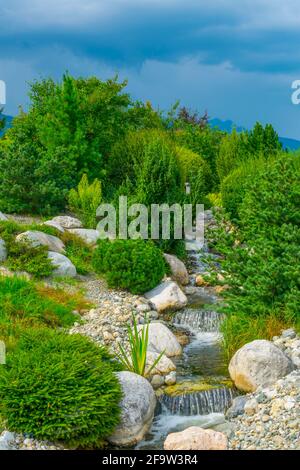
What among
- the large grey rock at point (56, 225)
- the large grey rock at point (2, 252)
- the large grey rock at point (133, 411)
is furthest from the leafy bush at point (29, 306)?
the large grey rock at point (56, 225)

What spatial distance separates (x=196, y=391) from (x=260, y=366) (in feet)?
3.08

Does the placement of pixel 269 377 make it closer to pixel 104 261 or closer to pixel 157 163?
pixel 104 261

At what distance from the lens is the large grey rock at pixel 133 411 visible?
7.30 m

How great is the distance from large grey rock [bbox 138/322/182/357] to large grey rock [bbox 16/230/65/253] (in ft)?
13.3

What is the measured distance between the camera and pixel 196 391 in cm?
855

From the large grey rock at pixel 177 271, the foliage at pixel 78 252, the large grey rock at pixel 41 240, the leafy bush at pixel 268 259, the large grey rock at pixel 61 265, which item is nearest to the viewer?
the leafy bush at pixel 268 259

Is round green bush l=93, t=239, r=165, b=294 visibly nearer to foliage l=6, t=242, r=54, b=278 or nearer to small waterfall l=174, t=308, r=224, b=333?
small waterfall l=174, t=308, r=224, b=333

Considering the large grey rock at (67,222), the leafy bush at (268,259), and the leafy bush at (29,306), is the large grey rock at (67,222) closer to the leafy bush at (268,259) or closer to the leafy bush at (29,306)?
the leafy bush at (29,306)

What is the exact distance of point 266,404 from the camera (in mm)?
7648

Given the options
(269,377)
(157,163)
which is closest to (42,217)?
(157,163)

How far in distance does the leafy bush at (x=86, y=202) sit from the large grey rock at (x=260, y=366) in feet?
30.9

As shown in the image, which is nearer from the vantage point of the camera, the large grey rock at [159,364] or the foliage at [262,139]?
the large grey rock at [159,364]

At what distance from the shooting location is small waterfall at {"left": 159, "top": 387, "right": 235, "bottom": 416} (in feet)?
27.0
